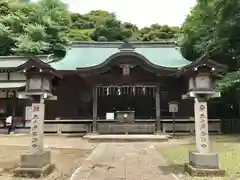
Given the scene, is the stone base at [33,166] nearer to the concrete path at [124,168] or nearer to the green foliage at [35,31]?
the concrete path at [124,168]

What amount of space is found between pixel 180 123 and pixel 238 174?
1271 centimetres

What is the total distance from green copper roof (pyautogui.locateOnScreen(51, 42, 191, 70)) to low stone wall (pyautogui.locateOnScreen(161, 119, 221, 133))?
4.78 m

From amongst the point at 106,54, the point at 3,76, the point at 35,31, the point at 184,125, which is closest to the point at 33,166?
the point at 184,125

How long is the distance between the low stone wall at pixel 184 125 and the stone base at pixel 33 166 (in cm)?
1296

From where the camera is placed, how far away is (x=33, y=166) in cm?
733

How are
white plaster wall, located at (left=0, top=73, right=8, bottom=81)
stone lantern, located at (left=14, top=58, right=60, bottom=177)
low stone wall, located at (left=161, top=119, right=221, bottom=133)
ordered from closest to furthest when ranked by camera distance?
1. stone lantern, located at (left=14, top=58, right=60, bottom=177)
2. low stone wall, located at (left=161, top=119, right=221, bottom=133)
3. white plaster wall, located at (left=0, top=73, right=8, bottom=81)

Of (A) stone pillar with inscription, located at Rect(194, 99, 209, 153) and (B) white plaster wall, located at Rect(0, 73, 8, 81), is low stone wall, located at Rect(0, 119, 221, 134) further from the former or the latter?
(A) stone pillar with inscription, located at Rect(194, 99, 209, 153)

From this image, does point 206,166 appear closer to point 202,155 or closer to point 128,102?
point 202,155

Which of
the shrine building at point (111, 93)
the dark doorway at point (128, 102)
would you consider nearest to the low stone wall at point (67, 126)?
the shrine building at point (111, 93)

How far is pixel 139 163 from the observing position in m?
8.98

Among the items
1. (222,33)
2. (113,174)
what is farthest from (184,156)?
(222,33)

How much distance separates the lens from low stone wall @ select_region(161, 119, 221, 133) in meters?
19.6

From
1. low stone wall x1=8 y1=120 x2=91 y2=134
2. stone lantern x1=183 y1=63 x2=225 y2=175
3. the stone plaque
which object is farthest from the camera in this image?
low stone wall x1=8 y1=120 x2=91 y2=134

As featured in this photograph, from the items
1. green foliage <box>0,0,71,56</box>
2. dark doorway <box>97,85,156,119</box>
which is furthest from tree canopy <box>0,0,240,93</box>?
dark doorway <box>97,85,156,119</box>
